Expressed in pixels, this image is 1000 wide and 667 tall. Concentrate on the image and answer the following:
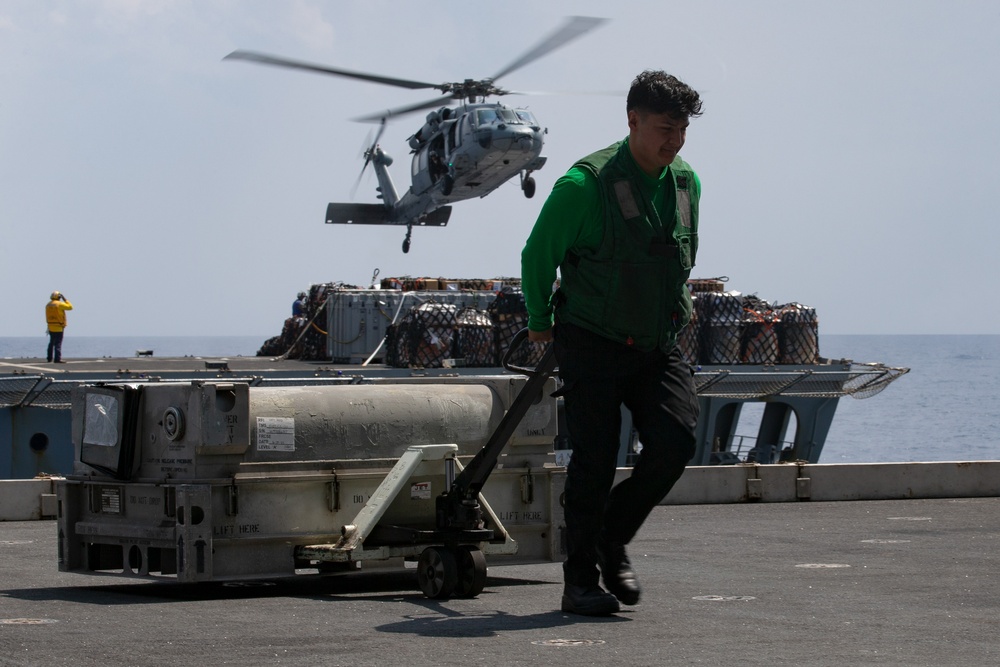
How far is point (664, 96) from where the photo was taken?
583 centimetres

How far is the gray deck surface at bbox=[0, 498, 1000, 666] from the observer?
4.72 m

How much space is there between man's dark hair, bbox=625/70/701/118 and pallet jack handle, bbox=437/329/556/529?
110cm

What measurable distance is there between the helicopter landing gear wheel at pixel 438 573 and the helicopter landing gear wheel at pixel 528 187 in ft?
95.3

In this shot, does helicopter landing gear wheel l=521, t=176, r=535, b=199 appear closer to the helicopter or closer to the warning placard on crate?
the helicopter

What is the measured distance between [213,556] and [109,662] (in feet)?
6.84

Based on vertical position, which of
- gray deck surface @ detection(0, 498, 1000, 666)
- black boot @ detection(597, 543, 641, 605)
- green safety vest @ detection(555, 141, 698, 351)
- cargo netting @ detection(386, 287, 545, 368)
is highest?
cargo netting @ detection(386, 287, 545, 368)

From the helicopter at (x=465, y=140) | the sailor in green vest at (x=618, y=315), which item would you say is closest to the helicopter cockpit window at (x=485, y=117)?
the helicopter at (x=465, y=140)

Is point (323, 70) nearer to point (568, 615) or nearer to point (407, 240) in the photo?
point (407, 240)

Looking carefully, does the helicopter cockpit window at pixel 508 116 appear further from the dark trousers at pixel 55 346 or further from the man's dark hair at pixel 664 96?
the man's dark hair at pixel 664 96

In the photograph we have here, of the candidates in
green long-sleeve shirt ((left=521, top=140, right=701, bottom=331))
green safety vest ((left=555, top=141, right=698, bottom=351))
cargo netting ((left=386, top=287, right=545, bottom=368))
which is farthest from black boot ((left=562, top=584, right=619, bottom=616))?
cargo netting ((left=386, top=287, right=545, bottom=368))

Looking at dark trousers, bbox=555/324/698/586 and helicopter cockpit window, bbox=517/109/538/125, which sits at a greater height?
helicopter cockpit window, bbox=517/109/538/125

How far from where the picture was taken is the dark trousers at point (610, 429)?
5.80 metres

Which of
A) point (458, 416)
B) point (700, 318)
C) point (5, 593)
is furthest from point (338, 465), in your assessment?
point (700, 318)

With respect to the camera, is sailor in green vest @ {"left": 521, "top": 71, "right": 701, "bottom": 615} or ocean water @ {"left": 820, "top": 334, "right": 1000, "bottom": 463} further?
ocean water @ {"left": 820, "top": 334, "right": 1000, "bottom": 463}
